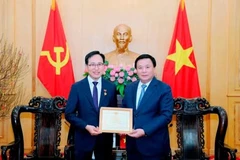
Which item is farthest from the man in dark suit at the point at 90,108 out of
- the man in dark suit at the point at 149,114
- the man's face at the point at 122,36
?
the man's face at the point at 122,36

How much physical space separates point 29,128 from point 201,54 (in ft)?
8.35

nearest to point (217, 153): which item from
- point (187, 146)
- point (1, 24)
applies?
point (187, 146)

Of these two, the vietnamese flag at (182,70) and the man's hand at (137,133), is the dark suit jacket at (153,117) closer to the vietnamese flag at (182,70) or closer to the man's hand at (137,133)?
the man's hand at (137,133)

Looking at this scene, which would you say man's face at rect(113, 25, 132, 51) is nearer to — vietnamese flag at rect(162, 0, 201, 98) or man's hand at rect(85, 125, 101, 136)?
vietnamese flag at rect(162, 0, 201, 98)

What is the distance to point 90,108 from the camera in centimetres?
267

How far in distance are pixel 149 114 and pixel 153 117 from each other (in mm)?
42

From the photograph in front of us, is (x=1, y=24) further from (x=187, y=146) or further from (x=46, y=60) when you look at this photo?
(x=187, y=146)

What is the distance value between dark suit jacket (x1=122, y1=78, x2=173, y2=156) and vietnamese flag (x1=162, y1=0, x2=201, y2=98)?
1838 millimetres

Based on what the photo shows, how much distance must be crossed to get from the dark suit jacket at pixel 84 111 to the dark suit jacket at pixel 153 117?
0.64ft

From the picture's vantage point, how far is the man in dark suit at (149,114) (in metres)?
2.55

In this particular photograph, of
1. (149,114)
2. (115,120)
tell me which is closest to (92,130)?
(115,120)

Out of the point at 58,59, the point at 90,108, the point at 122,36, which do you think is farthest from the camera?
the point at 58,59

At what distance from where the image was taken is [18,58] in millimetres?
4633

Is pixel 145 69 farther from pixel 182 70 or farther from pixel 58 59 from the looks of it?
pixel 58 59
